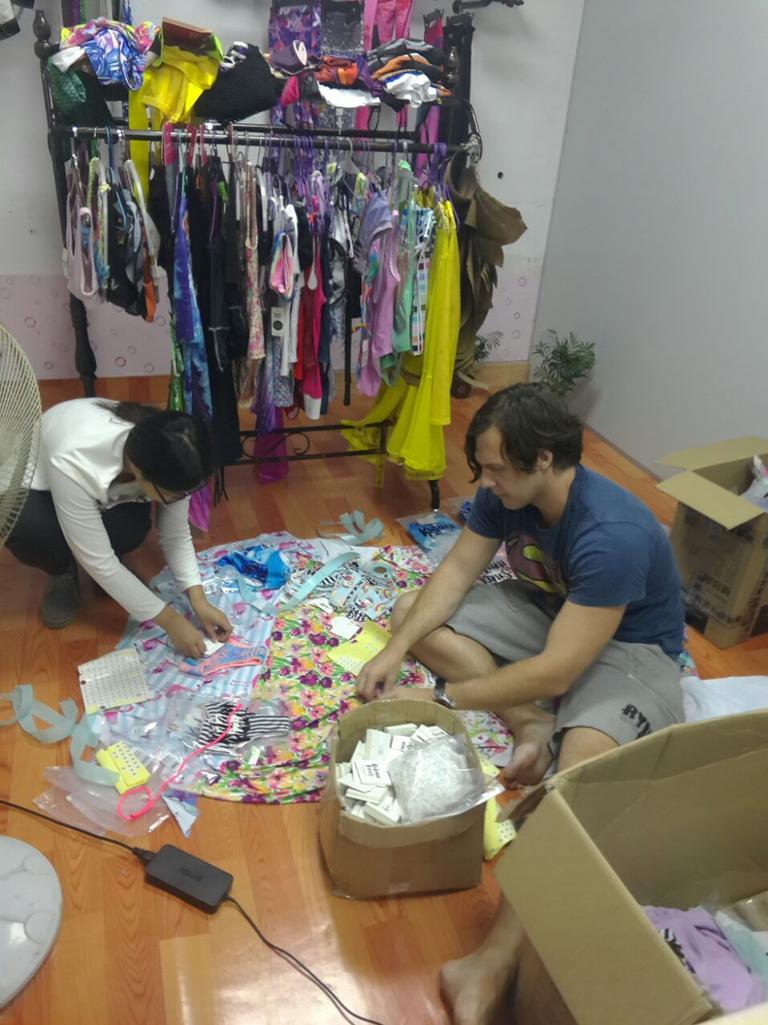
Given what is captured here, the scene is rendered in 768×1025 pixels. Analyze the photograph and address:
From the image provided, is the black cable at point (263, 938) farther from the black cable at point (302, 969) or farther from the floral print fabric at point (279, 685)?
the floral print fabric at point (279, 685)

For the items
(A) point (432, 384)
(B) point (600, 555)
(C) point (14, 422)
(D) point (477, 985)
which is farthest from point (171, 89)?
(D) point (477, 985)

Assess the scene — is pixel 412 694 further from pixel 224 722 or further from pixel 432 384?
pixel 432 384

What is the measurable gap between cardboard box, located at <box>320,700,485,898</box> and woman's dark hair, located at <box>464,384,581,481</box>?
1.75 feet

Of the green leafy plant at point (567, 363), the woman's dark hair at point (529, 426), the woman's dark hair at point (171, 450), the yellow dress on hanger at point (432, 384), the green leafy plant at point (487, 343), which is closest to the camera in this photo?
the woman's dark hair at point (529, 426)

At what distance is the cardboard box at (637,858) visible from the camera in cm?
82

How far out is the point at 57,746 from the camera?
170 centimetres

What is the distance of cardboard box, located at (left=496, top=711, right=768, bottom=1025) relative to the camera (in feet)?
2.69

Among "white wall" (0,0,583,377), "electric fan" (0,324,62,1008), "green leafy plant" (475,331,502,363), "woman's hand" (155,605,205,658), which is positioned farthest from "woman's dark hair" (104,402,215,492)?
"green leafy plant" (475,331,502,363)

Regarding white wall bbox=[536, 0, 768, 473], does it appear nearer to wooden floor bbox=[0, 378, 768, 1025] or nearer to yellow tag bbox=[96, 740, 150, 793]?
wooden floor bbox=[0, 378, 768, 1025]

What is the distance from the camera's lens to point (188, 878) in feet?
4.70

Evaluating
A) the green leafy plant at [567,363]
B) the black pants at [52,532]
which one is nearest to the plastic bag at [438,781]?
the black pants at [52,532]

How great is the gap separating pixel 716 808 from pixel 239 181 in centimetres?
183

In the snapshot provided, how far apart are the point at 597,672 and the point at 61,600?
141cm

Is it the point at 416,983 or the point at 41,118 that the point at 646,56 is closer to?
the point at 41,118
